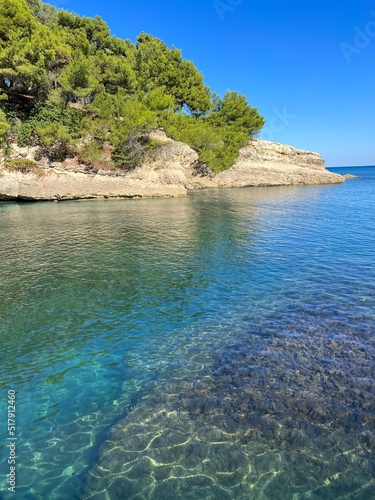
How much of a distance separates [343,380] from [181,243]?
41.2 ft

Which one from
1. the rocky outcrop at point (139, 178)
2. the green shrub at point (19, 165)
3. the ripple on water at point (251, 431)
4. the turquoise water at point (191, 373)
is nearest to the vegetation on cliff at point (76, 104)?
the rocky outcrop at point (139, 178)

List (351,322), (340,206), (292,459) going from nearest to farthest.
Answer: (292,459) < (351,322) < (340,206)

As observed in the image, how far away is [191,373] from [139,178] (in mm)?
36084

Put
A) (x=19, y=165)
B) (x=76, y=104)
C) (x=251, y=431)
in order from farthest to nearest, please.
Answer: (x=76, y=104)
(x=19, y=165)
(x=251, y=431)

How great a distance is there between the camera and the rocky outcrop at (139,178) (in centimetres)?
3547

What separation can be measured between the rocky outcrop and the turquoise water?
22.4 m

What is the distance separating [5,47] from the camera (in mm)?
38688

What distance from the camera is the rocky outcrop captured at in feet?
116

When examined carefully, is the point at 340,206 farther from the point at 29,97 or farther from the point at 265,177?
the point at 29,97

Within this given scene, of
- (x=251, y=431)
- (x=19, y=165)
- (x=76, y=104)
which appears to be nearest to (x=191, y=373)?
(x=251, y=431)

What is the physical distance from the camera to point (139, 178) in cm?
4053

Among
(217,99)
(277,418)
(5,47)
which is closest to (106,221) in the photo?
(277,418)

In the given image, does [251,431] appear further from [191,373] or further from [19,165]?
[19,165]

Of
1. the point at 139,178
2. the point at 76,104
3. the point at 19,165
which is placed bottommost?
the point at 139,178
